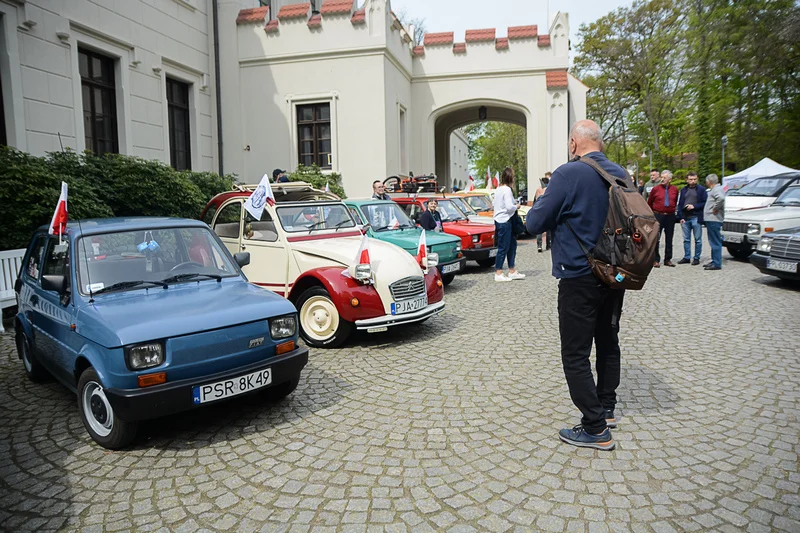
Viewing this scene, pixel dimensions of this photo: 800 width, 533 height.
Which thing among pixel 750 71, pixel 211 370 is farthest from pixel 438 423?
pixel 750 71

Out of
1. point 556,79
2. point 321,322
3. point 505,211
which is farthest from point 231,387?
point 556,79

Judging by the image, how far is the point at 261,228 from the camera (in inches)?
305

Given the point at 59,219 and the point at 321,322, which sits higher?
the point at 59,219

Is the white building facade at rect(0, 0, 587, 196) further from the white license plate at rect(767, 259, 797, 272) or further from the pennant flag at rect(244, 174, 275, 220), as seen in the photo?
the white license plate at rect(767, 259, 797, 272)

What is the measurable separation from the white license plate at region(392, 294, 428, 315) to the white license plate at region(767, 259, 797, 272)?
6.42 metres

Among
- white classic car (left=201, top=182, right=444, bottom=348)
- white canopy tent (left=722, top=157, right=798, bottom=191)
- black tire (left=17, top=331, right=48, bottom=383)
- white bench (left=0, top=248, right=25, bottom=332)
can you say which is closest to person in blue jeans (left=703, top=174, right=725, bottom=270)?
white classic car (left=201, top=182, right=444, bottom=348)

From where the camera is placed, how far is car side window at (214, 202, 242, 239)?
8328mm

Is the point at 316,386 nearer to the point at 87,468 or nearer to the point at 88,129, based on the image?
the point at 87,468

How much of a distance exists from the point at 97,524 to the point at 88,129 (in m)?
12.5

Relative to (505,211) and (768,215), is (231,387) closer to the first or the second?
(505,211)

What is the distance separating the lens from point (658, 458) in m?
3.76

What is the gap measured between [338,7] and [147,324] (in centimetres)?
1725

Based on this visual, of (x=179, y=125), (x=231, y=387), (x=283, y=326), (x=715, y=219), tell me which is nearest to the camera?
(x=231, y=387)

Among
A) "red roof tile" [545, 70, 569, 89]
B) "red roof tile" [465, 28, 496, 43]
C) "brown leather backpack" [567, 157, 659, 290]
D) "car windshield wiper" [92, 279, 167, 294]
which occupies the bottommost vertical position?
"car windshield wiper" [92, 279, 167, 294]
